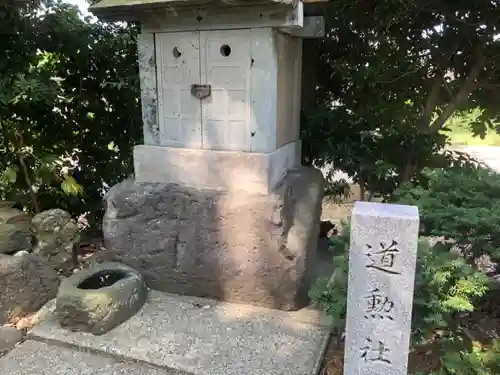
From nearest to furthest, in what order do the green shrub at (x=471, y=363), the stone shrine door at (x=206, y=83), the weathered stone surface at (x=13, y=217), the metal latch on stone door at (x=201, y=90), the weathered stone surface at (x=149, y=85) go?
the green shrub at (x=471, y=363) → the stone shrine door at (x=206, y=83) → the metal latch on stone door at (x=201, y=90) → the weathered stone surface at (x=149, y=85) → the weathered stone surface at (x=13, y=217)

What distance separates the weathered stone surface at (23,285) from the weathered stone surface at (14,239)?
0.87 feet

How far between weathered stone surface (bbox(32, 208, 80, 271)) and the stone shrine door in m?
1.27

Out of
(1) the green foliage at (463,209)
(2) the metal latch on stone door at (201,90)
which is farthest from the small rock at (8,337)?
(1) the green foliage at (463,209)

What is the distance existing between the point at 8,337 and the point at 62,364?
0.54 metres

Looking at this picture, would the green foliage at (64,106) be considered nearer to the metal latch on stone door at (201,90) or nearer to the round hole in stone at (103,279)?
the round hole in stone at (103,279)

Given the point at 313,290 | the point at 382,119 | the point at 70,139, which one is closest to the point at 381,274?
the point at 313,290

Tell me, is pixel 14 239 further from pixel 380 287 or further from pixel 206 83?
pixel 380 287

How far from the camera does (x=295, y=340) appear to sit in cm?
291

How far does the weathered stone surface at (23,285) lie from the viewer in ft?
10.4

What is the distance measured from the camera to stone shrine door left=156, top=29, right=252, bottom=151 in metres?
3.29

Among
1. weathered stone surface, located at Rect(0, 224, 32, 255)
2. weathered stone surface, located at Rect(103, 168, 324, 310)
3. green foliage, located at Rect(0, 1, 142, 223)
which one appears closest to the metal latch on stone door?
weathered stone surface, located at Rect(103, 168, 324, 310)

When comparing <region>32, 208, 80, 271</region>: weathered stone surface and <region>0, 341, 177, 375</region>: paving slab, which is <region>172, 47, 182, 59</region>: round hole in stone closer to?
<region>32, 208, 80, 271</region>: weathered stone surface

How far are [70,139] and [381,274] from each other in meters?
4.28

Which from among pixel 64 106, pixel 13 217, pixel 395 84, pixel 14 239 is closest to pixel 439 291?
pixel 395 84
